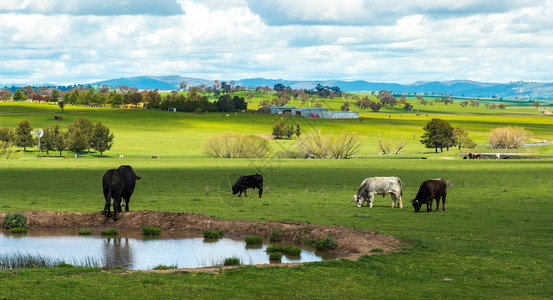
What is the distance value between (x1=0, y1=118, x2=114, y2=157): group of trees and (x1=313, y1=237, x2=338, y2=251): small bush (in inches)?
3858

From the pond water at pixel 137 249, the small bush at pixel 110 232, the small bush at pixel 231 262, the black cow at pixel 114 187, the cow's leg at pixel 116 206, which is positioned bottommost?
the pond water at pixel 137 249

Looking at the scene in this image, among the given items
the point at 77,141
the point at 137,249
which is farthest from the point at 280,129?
the point at 137,249

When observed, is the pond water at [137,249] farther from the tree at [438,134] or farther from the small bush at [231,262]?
the tree at [438,134]

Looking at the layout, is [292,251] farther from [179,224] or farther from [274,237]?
[179,224]

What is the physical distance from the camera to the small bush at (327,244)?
813 inches

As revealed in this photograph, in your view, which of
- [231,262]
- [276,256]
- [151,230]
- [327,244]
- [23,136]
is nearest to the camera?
[231,262]

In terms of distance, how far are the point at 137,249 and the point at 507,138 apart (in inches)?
4787

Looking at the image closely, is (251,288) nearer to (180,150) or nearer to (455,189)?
(455,189)

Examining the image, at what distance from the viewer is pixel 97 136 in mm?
116000

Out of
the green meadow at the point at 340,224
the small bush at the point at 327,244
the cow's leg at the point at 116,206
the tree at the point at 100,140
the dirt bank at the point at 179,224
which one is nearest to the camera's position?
the green meadow at the point at 340,224

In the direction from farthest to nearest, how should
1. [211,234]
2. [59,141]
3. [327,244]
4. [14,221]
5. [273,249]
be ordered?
[59,141], [14,221], [211,234], [273,249], [327,244]

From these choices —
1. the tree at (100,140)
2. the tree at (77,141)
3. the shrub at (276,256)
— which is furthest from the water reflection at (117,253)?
the tree at (100,140)

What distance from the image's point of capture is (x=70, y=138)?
111875mm

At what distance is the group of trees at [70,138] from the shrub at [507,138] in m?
83.4
